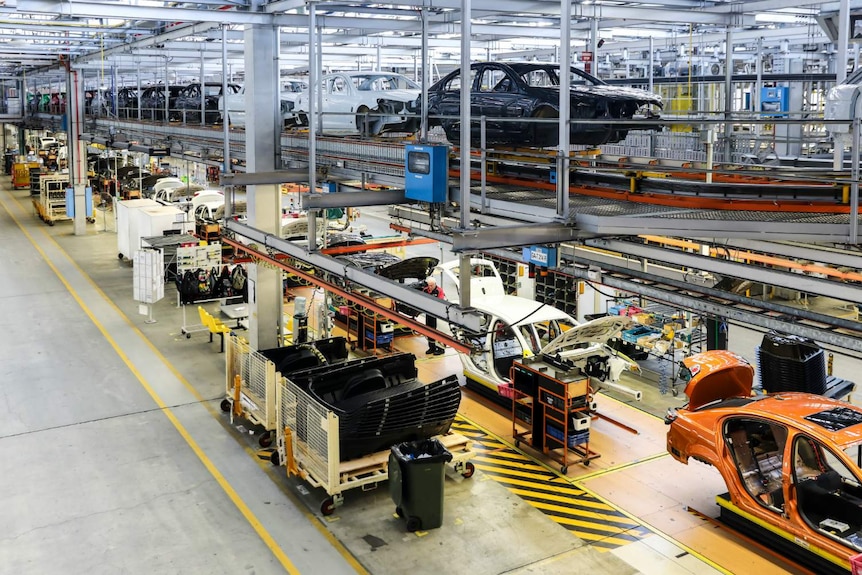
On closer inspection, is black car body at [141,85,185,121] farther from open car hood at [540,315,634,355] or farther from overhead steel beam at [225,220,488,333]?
open car hood at [540,315,634,355]

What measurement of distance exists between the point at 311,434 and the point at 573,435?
3191 millimetres

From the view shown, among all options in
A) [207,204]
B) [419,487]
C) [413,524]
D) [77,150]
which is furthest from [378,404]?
[77,150]

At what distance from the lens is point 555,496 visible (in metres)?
9.92

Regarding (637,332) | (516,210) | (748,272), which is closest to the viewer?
(748,272)

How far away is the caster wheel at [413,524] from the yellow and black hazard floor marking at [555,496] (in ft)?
4.70

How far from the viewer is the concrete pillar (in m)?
13.3

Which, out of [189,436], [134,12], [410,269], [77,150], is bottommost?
[189,436]

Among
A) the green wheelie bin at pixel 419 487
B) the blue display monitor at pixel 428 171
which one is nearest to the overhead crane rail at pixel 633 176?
the blue display monitor at pixel 428 171

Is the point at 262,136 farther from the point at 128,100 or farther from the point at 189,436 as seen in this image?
the point at 128,100

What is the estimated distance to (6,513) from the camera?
31.1 feet

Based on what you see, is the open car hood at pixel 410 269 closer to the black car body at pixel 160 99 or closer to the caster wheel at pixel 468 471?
the caster wheel at pixel 468 471

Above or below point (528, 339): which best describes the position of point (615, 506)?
below

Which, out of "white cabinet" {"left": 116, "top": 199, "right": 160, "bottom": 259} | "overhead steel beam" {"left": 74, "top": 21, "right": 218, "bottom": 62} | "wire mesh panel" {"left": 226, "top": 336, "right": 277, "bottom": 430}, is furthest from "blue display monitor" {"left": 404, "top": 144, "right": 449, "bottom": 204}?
"white cabinet" {"left": 116, "top": 199, "right": 160, "bottom": 259}

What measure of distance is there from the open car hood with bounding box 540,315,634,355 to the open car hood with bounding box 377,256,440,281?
482cm
